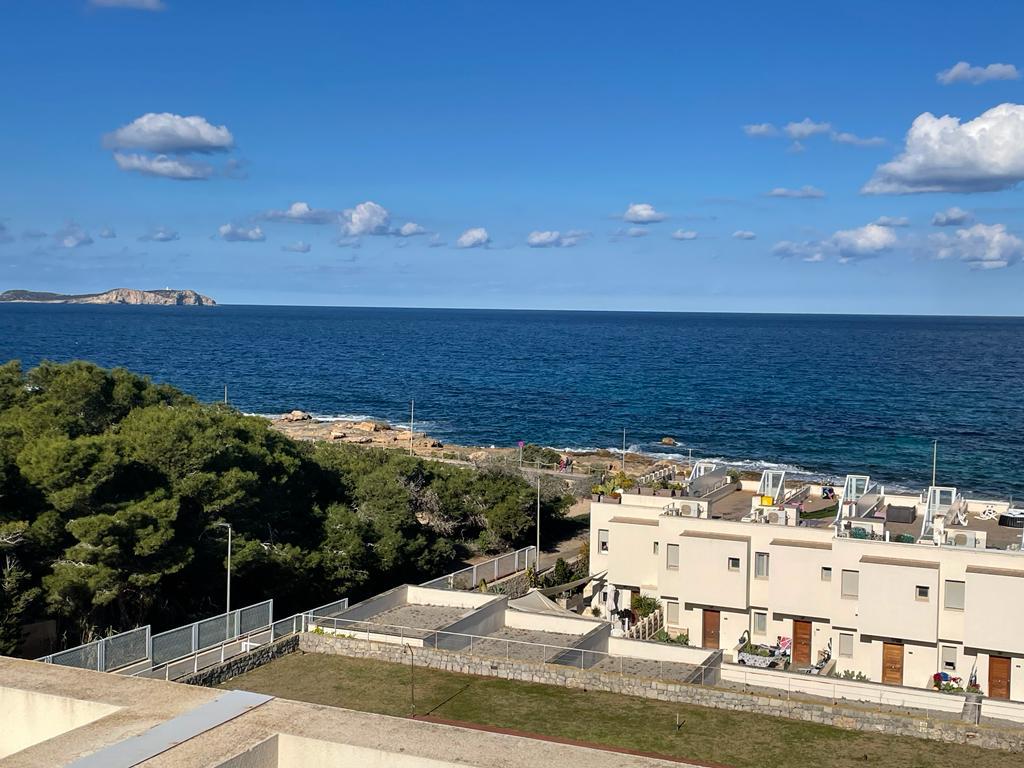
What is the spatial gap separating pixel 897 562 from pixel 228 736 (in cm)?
2204

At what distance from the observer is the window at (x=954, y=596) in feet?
92.6

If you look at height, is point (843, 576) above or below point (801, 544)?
below

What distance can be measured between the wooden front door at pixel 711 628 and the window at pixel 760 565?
73.2 inches

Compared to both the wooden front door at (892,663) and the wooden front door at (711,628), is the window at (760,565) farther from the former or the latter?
the wooden front door at (892,663)

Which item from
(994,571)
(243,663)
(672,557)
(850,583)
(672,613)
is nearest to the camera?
(243,663)

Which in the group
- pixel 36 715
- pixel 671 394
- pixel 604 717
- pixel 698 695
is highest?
pixel 36 715

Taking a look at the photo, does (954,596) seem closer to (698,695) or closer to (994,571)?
(994,571)

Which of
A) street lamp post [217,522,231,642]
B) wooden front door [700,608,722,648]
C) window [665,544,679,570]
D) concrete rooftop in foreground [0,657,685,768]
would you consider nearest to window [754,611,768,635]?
wooden front door [700,608,722,648]

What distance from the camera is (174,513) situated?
1125 inches

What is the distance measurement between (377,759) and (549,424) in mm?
82657

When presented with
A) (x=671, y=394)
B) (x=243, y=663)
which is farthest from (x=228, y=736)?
(x=671, y=394)

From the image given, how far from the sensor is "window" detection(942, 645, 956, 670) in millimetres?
28234

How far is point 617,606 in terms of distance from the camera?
115 ft

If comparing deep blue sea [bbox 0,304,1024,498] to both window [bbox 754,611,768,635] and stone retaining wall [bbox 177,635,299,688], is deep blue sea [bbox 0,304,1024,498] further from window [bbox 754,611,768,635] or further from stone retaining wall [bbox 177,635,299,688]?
stone retaining wall [bbox 177,635,299,688]
